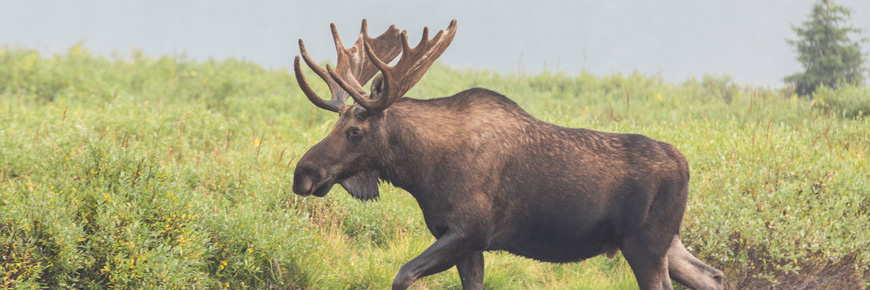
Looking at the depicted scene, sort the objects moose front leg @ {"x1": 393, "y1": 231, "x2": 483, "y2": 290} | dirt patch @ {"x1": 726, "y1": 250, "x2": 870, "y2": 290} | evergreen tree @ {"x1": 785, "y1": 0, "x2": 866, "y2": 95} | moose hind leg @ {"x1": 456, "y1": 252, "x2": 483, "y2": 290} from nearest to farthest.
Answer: moose front leg @ {"x1": 393, "y1": 231, "x2": 483, "y2": 290}, moose hind leg @ {"x1": 456, "y1": 252, "x2": 483, "y2": 290}, dirt patch @ {"x1": 726, "y1": 250, "x2": 870, "y2": 290}, evergreen tree @ {"x1": 785, "y1": 0, "x2": 866, "y2": 95}

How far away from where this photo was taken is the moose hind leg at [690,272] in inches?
232

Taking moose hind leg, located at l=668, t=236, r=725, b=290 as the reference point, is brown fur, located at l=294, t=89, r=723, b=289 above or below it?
above

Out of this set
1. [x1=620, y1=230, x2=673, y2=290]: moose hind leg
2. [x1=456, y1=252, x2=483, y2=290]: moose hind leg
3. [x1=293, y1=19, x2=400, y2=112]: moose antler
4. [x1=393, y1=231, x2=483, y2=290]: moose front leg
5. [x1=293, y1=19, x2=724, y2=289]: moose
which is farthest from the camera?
[x1=456, y1=252, x2=483, y2=290]: moose hind leg

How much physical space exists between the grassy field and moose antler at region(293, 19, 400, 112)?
1.59 m

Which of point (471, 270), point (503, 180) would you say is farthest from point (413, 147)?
point (471, 270)

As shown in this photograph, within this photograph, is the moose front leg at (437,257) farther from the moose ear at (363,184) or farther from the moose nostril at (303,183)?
the moose nostril at (303,183)

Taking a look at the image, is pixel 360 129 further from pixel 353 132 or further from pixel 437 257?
pixel 437 257

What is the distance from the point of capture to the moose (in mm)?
5145

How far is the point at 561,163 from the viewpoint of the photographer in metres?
5.39

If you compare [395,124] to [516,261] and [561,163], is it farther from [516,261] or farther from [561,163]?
[516,261]

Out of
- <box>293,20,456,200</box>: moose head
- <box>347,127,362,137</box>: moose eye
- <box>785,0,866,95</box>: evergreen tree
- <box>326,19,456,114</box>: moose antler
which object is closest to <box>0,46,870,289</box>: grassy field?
<box>293,20,456,200</box>: moose head

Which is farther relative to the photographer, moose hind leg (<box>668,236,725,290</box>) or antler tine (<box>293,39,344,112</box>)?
moose hind leg (<box>668,236,725,290</box>)

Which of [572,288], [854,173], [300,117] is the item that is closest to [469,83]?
[300,117]

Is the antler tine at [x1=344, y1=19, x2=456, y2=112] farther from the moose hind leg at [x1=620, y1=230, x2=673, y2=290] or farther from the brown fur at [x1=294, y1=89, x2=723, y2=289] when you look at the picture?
the moose hind leg at [x1=620, y1=230, x2=673, y2=290]
